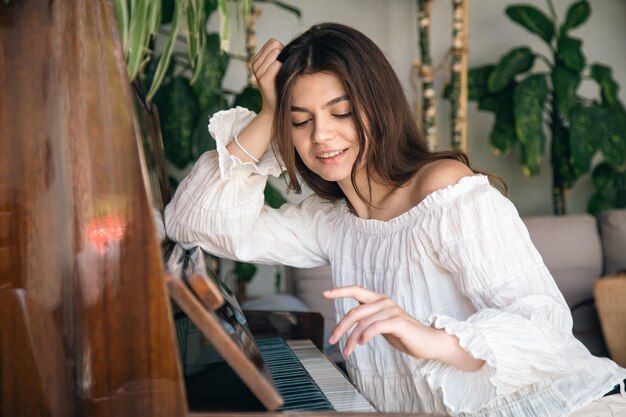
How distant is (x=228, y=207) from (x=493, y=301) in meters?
0.59

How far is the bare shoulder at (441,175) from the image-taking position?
1625mm

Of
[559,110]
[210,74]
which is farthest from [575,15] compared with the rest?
[210,74]

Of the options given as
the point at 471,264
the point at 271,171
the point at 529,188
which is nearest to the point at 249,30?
the point at 529,188

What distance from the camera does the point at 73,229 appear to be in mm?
995

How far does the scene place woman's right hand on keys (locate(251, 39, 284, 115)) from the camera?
5.65 feet

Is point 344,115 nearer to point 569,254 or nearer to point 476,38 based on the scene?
point 569,254

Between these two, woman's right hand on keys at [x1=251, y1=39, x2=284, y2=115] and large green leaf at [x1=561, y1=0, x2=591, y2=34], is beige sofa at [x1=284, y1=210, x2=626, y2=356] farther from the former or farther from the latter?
woman's right hand on keys at [x1=251, y1=39, x2=284, y2=115]

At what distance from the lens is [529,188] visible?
4543 mm

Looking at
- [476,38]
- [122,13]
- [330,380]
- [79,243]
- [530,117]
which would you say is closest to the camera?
[79,243]

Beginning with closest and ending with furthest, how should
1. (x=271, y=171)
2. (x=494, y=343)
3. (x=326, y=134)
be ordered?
(x=494, y=343) < (x=326, y=134) < (x=271, y=171)

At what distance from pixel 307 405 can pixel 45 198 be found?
53 cm

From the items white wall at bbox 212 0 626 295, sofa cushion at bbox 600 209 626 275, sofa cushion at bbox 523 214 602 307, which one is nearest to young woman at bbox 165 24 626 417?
sofa cushion at bbox 523 214 602 307

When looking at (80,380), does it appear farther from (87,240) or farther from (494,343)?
(494,343)

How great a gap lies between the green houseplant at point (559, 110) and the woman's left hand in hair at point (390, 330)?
2864 millimetres
